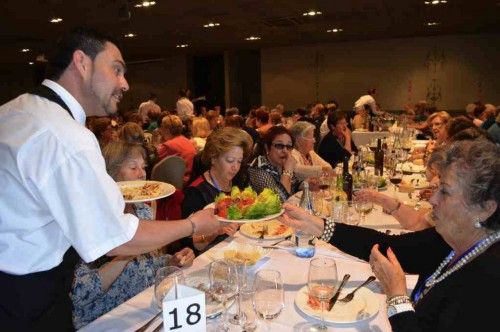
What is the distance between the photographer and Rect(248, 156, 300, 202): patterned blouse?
3234 millimetres

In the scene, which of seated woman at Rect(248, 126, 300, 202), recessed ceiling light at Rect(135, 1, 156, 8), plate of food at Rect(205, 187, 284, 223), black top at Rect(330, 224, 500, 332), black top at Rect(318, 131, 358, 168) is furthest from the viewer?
recessed ceiling light at Rect(135, 1, 156, 8)

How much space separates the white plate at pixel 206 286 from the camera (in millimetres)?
1424

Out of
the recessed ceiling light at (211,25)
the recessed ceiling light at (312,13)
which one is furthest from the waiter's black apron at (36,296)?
the recessed ceiling light at (211,25)

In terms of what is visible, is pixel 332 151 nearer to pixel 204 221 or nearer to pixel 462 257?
pixel 204 221

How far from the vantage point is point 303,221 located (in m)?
1.96

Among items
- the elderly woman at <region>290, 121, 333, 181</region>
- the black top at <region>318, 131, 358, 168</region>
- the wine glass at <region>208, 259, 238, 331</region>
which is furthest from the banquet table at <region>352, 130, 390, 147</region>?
the wine glass at <region>208, 259, 238, 331</region>

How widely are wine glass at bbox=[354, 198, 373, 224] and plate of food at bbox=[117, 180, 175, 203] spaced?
116 centimetres

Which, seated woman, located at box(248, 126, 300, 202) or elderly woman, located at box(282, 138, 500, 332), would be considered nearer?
elderly woman, located at box(282, 138, 500, 332)

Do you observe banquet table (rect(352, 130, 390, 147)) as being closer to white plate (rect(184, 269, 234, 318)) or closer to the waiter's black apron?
white plate (rect(184, 269, 234, 318))

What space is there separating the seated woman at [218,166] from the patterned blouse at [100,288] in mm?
550

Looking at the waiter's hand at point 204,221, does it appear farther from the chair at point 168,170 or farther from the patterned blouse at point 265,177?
the chair at point 168,170

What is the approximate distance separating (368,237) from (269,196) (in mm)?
506

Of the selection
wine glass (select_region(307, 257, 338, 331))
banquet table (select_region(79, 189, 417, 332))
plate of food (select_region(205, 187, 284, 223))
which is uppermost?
plate of food (select_region(205, 187, 284, 223))

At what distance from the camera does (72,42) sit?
1.47 m
